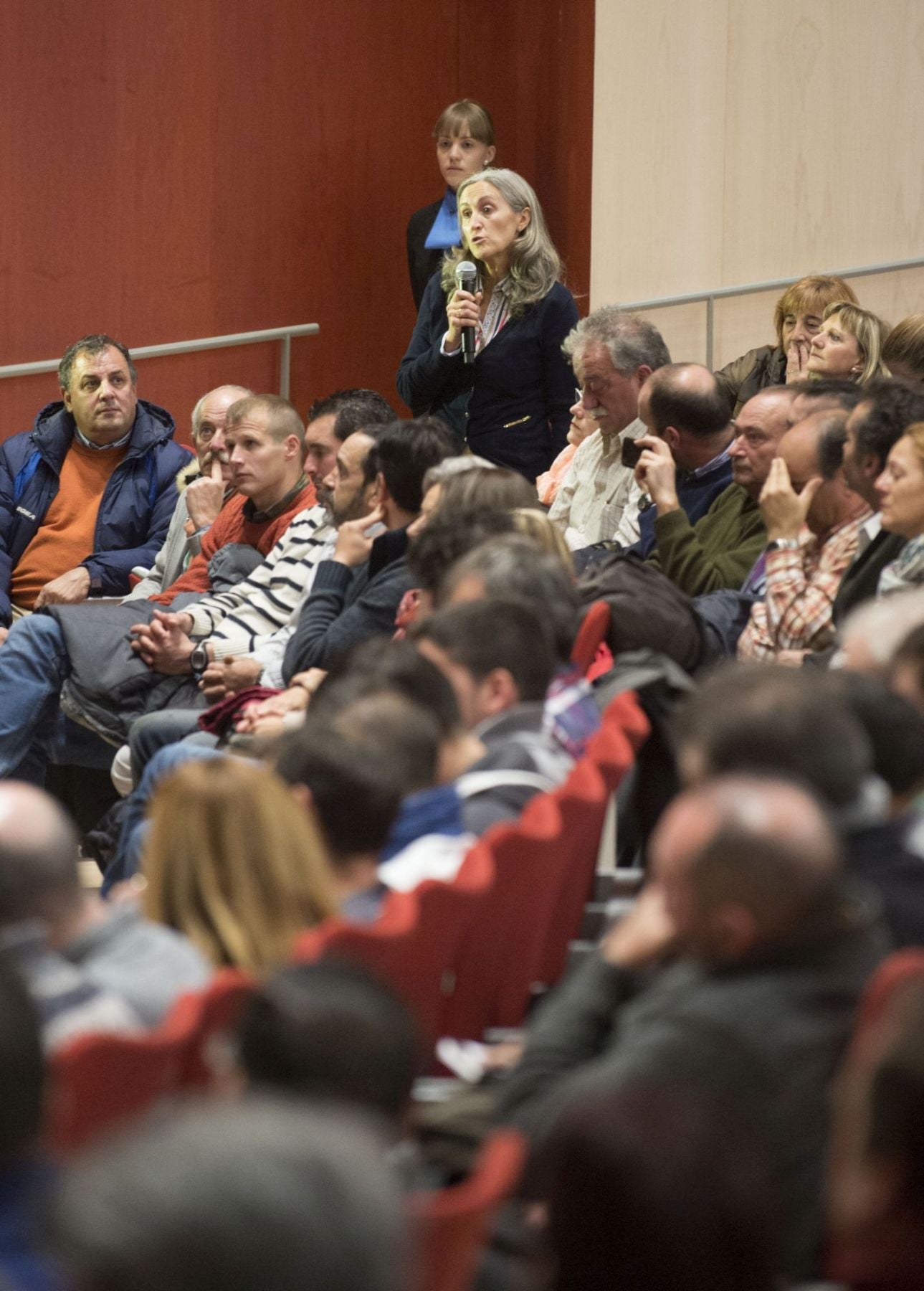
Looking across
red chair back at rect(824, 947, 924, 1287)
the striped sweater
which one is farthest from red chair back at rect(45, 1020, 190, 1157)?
the striped sweater

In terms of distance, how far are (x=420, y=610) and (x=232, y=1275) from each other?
2.43 metres

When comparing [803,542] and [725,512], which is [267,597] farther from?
[803,542]

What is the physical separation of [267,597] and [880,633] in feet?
6.30

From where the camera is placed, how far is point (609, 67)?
6543 mm

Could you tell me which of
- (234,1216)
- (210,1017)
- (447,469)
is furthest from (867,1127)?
(447,469)

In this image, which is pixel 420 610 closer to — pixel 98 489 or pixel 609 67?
pixel 98 489

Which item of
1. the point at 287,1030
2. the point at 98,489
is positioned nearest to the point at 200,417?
the point at 98,489

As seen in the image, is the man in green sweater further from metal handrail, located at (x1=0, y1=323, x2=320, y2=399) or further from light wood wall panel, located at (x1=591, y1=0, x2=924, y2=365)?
metal handrail, located at (x1=0, y1=323, x2=320, y2=399)

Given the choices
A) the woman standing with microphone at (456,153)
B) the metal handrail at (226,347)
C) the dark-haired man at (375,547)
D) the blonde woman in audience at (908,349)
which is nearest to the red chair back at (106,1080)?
the dark-haired man at (375,547)

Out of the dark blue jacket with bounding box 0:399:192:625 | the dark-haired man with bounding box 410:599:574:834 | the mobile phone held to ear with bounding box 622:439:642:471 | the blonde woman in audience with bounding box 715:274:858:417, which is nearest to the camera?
the dark-haired man with bounding box 410:599:574:834

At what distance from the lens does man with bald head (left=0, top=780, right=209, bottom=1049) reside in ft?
4.89

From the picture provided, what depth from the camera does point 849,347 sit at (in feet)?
14.1

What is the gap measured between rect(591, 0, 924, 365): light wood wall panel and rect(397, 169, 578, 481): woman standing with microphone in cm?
147

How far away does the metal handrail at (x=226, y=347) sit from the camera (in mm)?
6215
